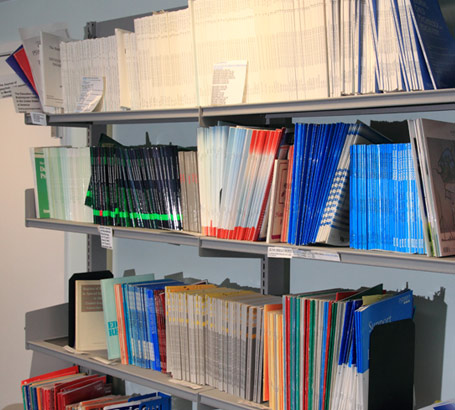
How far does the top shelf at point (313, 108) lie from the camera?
5.13 ft

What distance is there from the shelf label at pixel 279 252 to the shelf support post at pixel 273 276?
1.32 feet

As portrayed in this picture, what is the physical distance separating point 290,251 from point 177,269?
103cm

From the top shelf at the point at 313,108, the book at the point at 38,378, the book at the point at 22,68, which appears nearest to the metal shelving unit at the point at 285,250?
the top shelf at the point at 313,108

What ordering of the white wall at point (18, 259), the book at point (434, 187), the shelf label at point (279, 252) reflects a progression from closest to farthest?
the book at point (434, 187) < the shelf label at point (279, 252) < the white wall at point (18, 259)

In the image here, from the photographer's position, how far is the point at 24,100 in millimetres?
2568

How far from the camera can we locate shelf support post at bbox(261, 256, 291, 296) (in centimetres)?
226

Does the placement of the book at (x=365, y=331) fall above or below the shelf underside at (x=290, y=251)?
below

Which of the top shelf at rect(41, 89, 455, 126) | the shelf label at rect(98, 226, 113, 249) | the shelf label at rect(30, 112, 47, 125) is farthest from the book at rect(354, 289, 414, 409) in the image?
the shelf label at rect(30, 112, 47, 125)

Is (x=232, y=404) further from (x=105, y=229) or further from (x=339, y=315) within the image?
(x=105, y=229)

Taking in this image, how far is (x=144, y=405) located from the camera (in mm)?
2342

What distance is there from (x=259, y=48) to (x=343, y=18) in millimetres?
283

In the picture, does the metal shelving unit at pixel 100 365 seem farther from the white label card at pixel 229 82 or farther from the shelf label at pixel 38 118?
the white label card at pixel 229 82

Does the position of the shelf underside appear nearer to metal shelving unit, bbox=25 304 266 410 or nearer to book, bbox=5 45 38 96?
metal shelving unit, bbox=25 304 266 410

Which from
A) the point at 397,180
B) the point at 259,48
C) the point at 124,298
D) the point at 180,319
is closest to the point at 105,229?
the point at 124,298
